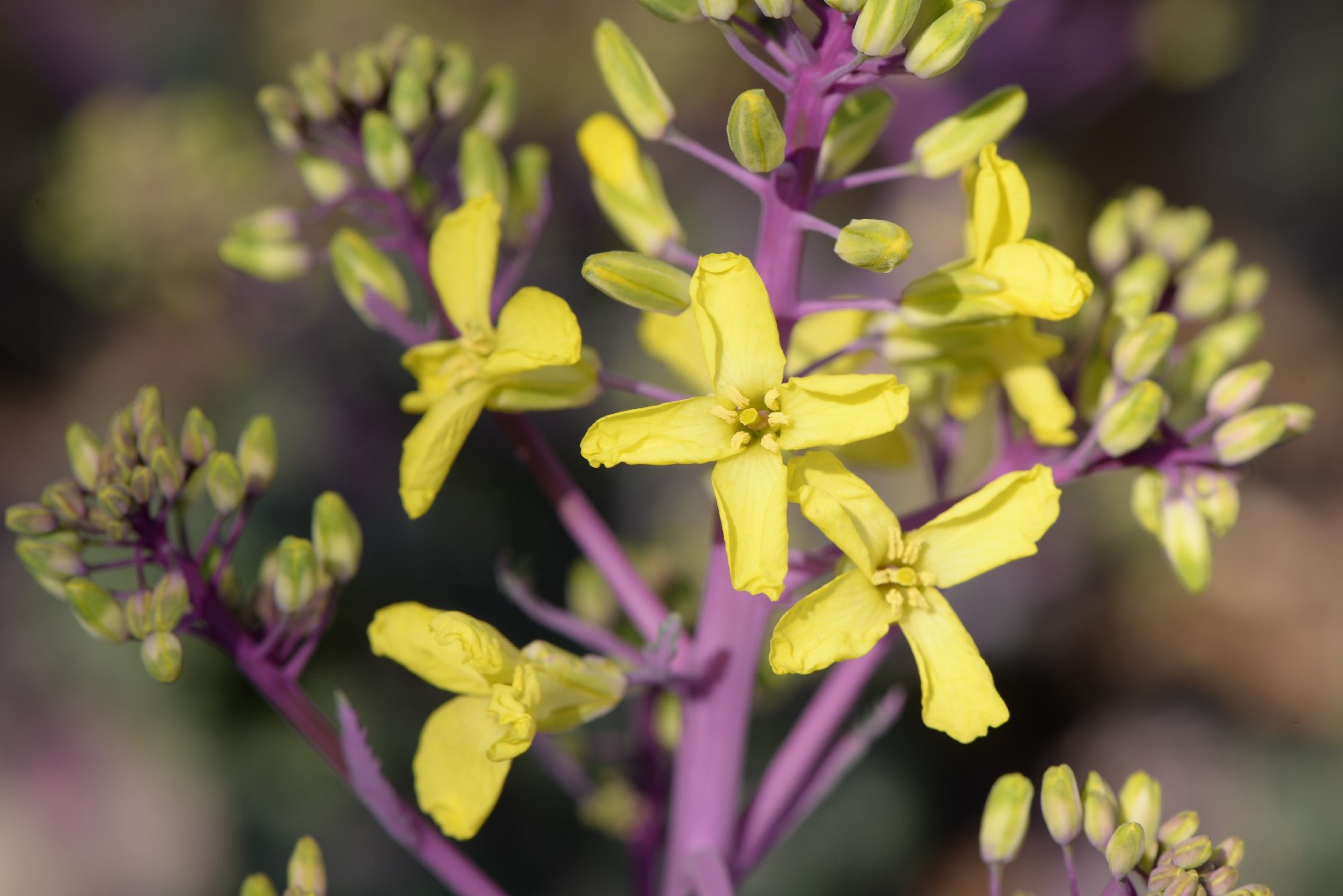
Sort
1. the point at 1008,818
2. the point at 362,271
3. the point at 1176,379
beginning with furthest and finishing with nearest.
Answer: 1. the point at 1176,379
2. the point at 362,271
3. the point at 1008,818

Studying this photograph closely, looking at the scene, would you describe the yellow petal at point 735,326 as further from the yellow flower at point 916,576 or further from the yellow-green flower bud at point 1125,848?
the yellow-green flower bud at point 1125,848

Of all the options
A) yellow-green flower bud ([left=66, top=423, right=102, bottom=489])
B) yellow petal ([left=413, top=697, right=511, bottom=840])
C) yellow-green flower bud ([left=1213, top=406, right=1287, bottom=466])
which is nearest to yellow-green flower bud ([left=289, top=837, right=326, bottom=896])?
yellow petal ([left=413, top=697, right=511, bottom=840])

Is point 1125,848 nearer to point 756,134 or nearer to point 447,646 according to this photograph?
point 447,646

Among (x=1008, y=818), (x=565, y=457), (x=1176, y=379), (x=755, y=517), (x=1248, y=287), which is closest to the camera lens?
(x=755, y=517)

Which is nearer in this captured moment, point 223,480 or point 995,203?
point 995,203

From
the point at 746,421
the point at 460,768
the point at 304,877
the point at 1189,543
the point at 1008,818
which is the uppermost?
the point at 746,421

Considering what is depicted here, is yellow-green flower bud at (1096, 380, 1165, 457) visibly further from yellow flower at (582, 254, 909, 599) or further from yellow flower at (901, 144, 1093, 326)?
yellow flower at (582, 254, 909, 599)

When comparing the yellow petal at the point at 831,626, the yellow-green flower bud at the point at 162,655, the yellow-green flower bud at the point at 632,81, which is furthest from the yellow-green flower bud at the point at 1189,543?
the yellow-green flower bud at the point at 162,655

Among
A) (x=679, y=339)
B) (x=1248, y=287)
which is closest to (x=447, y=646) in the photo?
(x=679, y=339)
